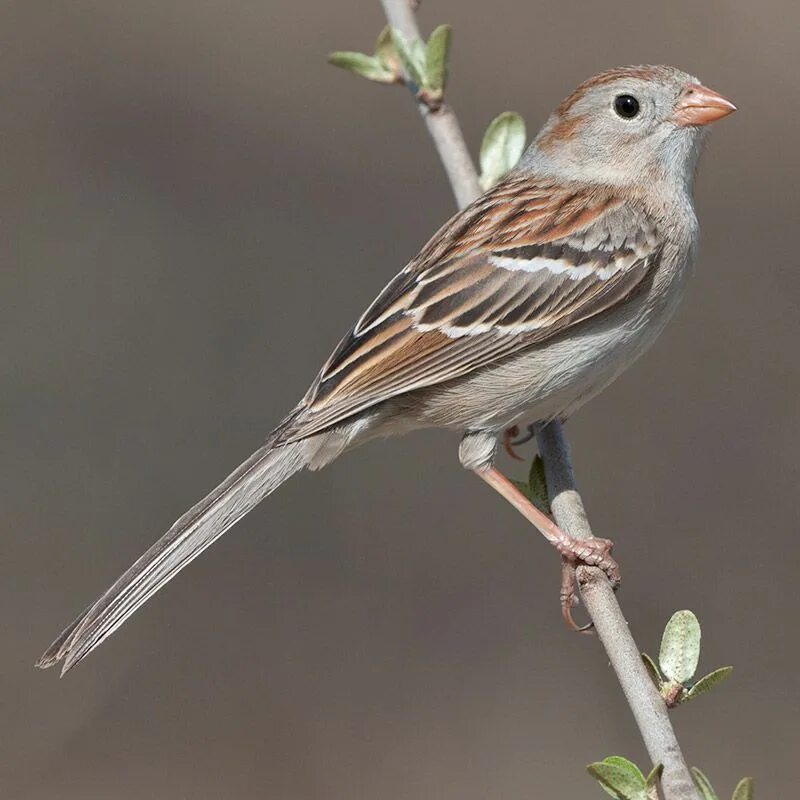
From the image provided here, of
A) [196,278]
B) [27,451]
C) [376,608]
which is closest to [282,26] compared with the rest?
[196,278]

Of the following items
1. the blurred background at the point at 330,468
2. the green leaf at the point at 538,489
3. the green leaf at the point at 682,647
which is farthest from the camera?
the blurred background at the point at 330,468

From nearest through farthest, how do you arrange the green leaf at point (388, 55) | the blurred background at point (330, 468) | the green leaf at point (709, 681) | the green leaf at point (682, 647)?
1. the green leaf at point (709, 681)
2. the green leaf at point (682, 647)
3. the green leaf at point (388, 55)
4. the blurred background at point (330, 468)

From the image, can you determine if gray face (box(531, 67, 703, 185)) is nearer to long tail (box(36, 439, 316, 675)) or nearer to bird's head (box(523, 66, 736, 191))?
bird's head (box(523, 66, 736, 191))

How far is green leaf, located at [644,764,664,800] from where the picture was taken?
246cm

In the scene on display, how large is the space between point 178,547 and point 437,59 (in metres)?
1.36

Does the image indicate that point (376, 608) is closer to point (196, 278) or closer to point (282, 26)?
point (196, 278)

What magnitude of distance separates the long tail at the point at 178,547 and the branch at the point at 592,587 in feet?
A: 2.17

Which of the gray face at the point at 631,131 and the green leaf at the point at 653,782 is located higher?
the gray face at the point at 631,131

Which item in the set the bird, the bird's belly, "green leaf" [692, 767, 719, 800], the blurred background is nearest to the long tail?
the bird

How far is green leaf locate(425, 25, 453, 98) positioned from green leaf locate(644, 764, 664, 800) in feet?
5.93

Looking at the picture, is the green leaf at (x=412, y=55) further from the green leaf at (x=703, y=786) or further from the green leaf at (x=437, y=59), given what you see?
the green leaf at (x=703, y=786)

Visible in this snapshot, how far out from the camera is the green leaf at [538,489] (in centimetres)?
360

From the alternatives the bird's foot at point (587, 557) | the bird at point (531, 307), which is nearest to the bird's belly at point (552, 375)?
the bird at point (531, 307)

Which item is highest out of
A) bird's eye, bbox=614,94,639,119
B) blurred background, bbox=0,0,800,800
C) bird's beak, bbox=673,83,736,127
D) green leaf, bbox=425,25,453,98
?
green leaf, bbox=425,25,453,98
